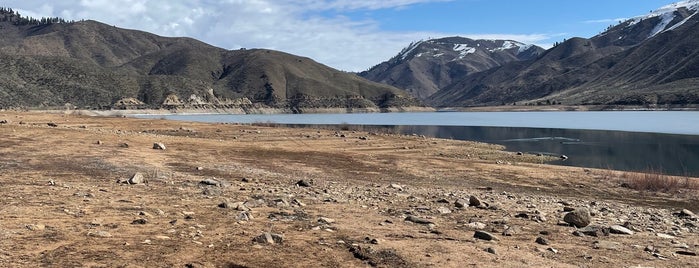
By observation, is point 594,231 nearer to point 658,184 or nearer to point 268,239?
point 268,239

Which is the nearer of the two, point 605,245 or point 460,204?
point 605,245

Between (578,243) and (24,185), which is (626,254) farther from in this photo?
(24,185)

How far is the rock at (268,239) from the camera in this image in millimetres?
9898

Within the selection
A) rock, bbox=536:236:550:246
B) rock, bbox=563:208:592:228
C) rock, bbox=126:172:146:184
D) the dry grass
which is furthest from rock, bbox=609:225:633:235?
the dry grass

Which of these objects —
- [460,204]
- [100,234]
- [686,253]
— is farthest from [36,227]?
[686,253]

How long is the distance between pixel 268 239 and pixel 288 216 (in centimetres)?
270

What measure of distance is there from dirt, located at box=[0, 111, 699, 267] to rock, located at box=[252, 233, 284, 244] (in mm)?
135

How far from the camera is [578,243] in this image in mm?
11117

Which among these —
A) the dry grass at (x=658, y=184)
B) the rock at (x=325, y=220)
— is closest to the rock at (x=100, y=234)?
the rock at (x=325, y=220)

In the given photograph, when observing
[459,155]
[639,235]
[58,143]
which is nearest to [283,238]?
[639,235]

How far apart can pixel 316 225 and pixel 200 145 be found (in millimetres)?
21305

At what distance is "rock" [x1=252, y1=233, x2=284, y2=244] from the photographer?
9898 millimetres

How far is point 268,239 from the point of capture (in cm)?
992

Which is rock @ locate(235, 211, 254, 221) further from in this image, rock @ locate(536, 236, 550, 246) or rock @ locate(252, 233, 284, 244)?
rock @ locate(536, 236, 550, 246)
